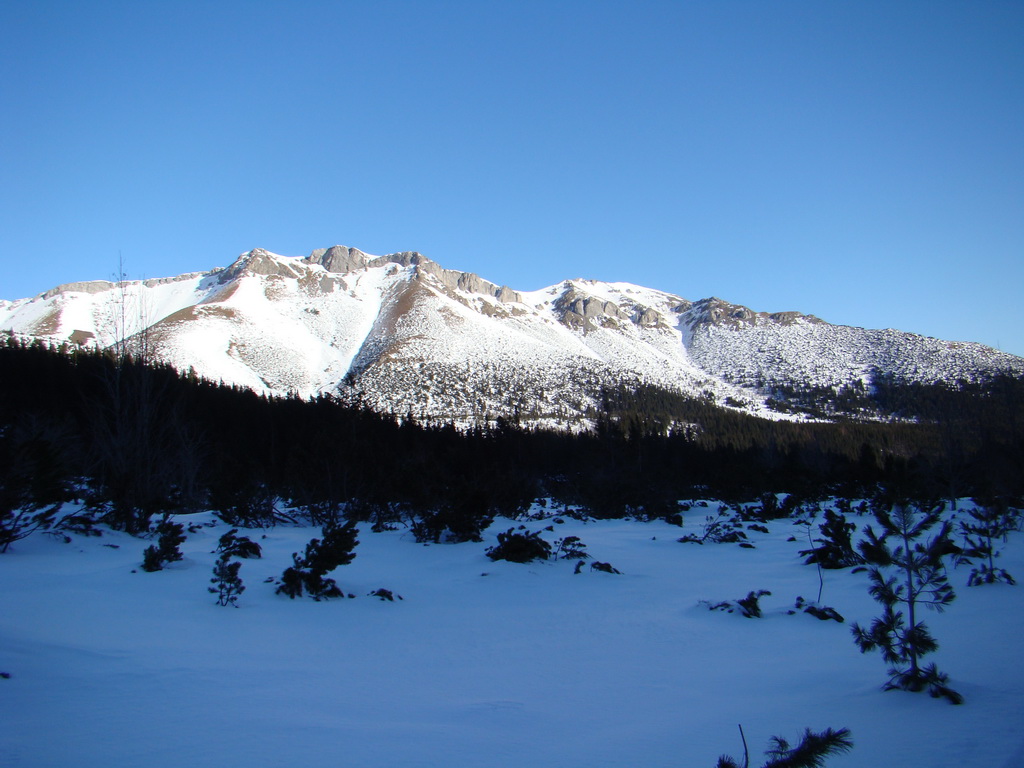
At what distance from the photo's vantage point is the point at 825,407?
6358 inches

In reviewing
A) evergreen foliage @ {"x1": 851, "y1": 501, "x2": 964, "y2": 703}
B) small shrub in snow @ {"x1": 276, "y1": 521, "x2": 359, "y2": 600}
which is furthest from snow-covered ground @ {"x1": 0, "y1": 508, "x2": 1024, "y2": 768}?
small shrub in snow @ {"x1": 276, "y1": 521, "x2": 359, "y2": 600}

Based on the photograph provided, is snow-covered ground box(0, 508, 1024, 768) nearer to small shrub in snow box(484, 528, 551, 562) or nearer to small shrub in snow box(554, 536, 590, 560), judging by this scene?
small shrub in snow box(484, 528, 551, 562)

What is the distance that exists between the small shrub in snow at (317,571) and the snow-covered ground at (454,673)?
0.43 metres

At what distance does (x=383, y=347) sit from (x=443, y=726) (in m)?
179

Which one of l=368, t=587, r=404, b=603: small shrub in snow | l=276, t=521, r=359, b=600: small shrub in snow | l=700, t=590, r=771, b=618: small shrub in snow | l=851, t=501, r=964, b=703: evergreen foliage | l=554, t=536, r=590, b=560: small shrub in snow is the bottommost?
l=554, t=536, r=590, b=560: small shrub in snow

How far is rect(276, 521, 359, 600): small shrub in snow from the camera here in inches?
400

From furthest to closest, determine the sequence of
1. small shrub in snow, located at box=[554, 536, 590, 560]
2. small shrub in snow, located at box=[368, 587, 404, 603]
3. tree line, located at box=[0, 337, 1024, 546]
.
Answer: tree line, located at box=[0, 337, 1024, 546]
small shrub in snow, located at box=[554, 536, 590, 560]
small shrub in snow, located at box=[368, 587, 404, 603]

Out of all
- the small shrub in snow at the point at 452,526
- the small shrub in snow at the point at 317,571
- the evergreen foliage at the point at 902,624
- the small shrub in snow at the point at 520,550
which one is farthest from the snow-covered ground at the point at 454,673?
the small shrub in snow at the point at 452,526

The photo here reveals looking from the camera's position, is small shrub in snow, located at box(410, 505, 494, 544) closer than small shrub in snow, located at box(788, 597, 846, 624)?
No

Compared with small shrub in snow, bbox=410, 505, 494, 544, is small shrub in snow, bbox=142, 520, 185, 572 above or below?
above

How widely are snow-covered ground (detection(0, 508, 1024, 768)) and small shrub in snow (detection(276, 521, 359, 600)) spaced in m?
0.43

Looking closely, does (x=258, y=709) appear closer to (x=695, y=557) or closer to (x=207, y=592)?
(x=207, y=592)

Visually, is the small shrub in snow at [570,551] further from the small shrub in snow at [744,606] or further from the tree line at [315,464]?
the small shrub in snow at [744,606]

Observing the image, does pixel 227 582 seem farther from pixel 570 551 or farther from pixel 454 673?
pixel 570 551
